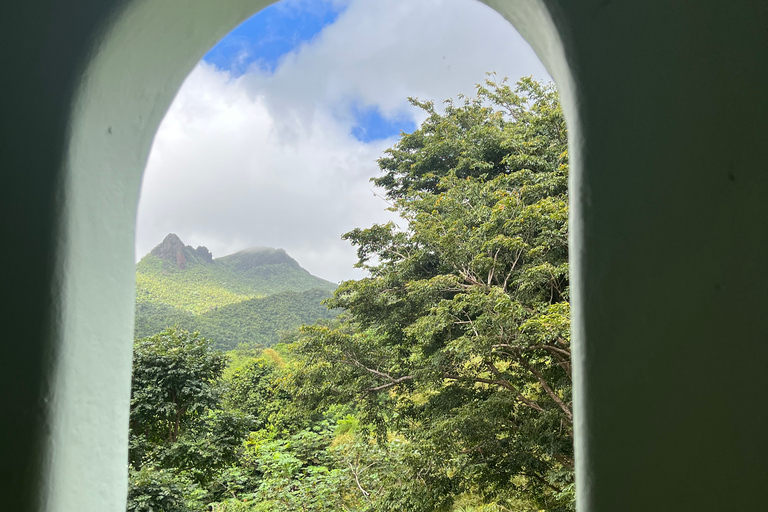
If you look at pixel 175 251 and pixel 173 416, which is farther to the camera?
pixel 175 251

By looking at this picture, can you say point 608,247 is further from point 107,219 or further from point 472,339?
point 472,339

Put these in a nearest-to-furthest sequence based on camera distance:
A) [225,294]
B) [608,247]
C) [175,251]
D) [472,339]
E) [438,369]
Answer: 1. [608,247]
2. [472,339]
3. [438,369]
4. [225,294]
5. [175,251]

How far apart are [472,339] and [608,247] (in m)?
3.45

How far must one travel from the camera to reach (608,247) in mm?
448

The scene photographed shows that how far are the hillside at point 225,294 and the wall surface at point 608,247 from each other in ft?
40.0

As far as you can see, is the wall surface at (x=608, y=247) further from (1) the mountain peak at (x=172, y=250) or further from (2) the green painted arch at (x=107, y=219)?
(1) the mountain peak at (x=172, y=250)

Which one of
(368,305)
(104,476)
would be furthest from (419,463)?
(104,476)

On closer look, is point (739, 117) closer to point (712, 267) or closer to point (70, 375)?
point (712, 267)

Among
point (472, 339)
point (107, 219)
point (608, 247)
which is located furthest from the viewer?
point (472, 339)

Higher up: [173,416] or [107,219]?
[107,219]

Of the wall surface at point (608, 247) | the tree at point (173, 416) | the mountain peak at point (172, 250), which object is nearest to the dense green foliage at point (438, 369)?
the tree at point (173, 416)

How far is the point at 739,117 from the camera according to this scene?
438 millimetres

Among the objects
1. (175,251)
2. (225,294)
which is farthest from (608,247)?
(175,251)

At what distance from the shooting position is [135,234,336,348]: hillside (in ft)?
44.0
